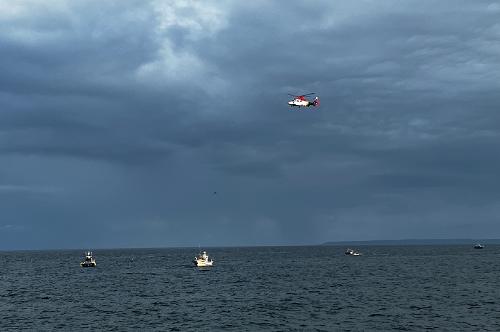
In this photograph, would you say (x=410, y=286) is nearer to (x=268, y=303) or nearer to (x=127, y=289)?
(x=268, y=303)

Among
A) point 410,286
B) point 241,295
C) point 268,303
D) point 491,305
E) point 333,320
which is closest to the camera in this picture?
point 333,320

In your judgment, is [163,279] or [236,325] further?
[163,279]

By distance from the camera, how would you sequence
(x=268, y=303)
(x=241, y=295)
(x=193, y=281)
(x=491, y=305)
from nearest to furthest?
(x=491, y=305) → (x=268, y=303) → (x=241, y=295) → (x=193, y=281)

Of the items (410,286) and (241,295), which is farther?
(410,286)

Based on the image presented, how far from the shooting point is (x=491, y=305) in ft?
283

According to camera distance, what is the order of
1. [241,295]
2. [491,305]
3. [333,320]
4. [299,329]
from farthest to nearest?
1. [241,295]
2. [491,305]
3. [333,320]
4. [299,329]

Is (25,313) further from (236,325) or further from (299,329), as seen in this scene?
(299,329)

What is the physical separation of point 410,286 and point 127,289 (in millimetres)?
58802

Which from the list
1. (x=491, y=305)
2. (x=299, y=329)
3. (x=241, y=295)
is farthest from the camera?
(x=241, y=295)

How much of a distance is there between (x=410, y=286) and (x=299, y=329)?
5553cm

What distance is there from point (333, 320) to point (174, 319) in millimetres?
21585

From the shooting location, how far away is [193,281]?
452ft

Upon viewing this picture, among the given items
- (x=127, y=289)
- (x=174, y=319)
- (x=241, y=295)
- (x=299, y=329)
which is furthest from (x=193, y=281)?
(x=299, y=329)

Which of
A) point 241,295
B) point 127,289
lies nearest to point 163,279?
point 127,289
